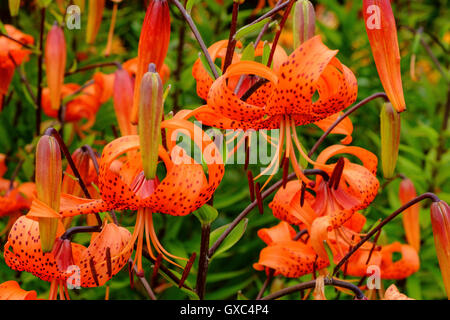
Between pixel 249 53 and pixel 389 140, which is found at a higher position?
pixel 249 53

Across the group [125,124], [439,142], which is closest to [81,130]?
[125,124]

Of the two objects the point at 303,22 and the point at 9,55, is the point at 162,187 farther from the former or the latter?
the point at 9,55

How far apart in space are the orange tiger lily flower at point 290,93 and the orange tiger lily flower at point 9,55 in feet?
2.20

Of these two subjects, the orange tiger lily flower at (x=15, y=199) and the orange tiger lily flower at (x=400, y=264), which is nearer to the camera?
the orange tiger lily flower at (x=400, y=264)

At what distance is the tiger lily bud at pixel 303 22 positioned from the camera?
32.0 inches

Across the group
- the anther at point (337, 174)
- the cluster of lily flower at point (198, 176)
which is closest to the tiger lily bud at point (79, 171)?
the cluster of lily flower at point (198, 176)

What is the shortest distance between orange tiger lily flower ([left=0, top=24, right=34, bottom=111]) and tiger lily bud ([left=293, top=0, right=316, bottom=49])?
0.77 metres

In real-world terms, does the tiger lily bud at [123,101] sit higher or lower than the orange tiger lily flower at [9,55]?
lower

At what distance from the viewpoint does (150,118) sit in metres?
0.70

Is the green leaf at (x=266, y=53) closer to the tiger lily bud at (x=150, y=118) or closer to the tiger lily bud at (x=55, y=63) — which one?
the tiger lily bud at (x=150, y=118)

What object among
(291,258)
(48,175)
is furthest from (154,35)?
(291,258)

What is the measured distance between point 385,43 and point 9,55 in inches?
35.8
